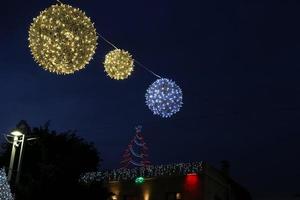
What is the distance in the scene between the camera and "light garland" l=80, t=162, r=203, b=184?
30.8 metres

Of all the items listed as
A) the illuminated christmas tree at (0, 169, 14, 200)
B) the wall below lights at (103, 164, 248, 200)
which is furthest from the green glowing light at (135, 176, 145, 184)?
the illuminated christmas tree at (0, 169, 14, 200)

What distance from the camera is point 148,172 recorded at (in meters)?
32.7

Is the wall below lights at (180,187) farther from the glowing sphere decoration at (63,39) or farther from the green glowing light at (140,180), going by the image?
the glowing sphere decoration at (63,39)

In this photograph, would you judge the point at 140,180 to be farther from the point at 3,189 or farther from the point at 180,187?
the point at 3,189

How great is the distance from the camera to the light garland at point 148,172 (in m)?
30.8

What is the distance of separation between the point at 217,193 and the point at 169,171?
3180 mm

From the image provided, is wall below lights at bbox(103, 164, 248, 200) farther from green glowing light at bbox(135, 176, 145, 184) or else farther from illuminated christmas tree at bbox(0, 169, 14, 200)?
illuminated christmas tree at bbox(0, 169, 14, 200)

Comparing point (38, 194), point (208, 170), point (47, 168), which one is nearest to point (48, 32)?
point (38, 194)

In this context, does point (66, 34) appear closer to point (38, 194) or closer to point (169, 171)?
point (38, 194)

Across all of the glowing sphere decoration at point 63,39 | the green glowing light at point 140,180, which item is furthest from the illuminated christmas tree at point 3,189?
the green glowing light at point 140,180

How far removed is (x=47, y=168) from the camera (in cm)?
2775

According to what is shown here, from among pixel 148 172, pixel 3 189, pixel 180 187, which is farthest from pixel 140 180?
pixel 3 189

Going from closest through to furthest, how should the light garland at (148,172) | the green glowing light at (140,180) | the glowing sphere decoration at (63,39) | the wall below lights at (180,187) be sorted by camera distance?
the glowing sphere decoration at (63,39)
the wall below lights at (180,187)
the light garland at (148,172)
the green glowing light at (140,180)

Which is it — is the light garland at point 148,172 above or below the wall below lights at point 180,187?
above
